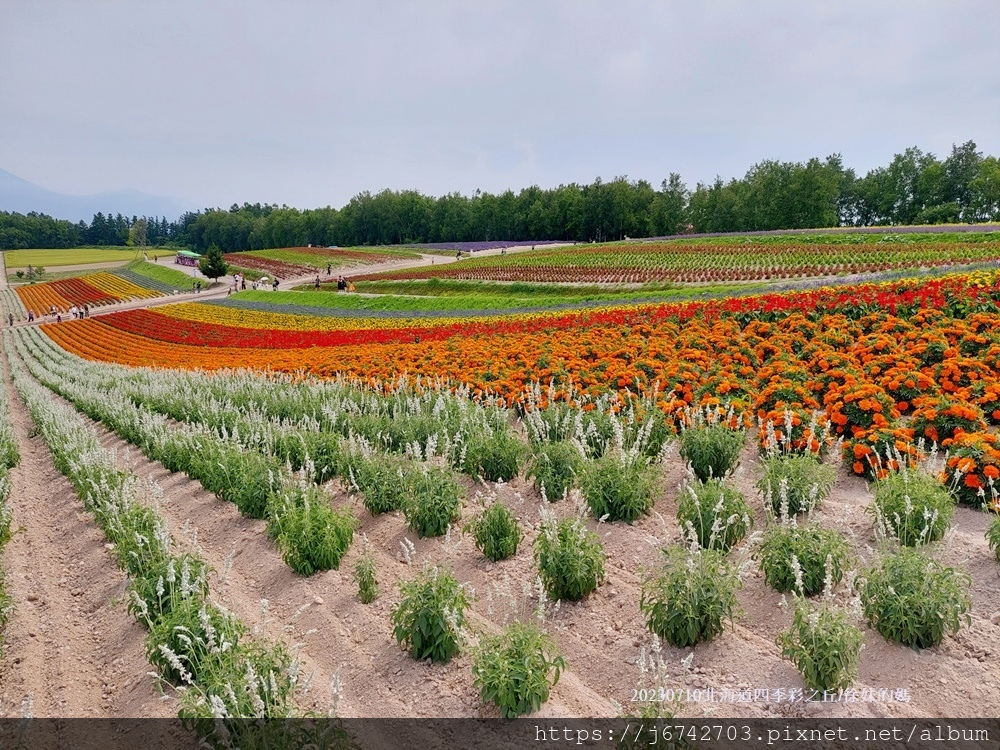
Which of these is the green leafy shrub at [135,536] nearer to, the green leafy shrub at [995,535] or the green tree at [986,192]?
the green leafy shrub at [995,535]

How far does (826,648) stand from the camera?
3879 mm

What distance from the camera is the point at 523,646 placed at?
4.17 meters

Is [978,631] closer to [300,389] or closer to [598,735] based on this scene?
[598,735]

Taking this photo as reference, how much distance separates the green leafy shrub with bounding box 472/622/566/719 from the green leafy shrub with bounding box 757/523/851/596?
2.07 metres

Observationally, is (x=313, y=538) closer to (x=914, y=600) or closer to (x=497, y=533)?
(x=497, y=533)

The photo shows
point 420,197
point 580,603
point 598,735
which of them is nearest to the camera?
point 598,735

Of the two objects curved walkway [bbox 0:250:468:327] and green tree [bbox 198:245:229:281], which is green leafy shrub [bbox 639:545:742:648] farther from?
green tree [bbox 198:245:229:281]

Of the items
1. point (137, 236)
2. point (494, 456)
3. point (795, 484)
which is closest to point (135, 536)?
point (494, 456)

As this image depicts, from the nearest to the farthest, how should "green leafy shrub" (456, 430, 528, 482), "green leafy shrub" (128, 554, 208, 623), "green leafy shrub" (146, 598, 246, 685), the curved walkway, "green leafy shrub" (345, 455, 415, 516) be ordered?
"green leafy shrub" (146, 598, 246, 685) < "green leafy shrub" (128, 554, 208, 623) < "green leafy shrub" (345, 455, 415, 516) < "green leafy shrub" (456, 430, 528, 482) < the curved walkway

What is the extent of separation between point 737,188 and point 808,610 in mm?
94559

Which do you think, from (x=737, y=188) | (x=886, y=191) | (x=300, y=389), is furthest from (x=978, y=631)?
(x=886, y=191)

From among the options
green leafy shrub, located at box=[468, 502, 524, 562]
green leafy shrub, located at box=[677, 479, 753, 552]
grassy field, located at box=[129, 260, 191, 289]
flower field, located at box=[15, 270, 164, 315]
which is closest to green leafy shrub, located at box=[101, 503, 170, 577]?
green leafy shrub, located at box=[468, 502, 524, 562]

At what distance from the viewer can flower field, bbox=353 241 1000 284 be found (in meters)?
31.6

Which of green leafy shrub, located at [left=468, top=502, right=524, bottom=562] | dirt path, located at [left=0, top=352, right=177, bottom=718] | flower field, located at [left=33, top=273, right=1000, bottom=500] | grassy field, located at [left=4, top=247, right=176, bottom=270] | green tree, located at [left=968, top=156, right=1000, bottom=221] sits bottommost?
dirt path, located at [left=0, top=352, right=177, bottom=718]
